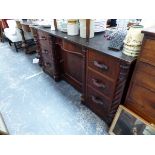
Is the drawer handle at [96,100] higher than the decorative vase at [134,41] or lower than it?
lower

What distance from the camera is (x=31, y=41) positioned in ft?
9.98

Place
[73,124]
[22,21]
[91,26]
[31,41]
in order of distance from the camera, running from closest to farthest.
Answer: [91,26], [73,124], [22,21], [31,41]

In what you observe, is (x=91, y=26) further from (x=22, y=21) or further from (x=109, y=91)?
(x=22, y=21)

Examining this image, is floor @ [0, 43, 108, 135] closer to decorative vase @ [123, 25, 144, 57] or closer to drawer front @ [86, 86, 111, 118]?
drawer front @ [86, 86, 111, 118]

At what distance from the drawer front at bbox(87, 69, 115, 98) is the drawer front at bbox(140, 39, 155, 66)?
359 millimetres

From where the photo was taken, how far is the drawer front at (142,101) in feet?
2.93

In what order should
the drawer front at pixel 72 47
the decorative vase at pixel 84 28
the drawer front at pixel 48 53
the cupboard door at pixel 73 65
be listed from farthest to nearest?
the drawer front at pixel 48 53 < the cupboard door at pixel 73 65 < the drawer front at pixel 72 47 < the decorative vase at pixel 84 28

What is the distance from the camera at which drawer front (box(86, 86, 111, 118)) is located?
1290 mm

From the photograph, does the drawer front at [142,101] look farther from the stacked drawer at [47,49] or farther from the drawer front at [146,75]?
the stacked drawer at [47,49]

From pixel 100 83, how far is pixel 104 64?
210mm

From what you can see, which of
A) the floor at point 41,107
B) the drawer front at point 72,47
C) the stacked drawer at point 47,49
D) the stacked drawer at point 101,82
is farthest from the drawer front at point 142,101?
the stacked drawer at point 47,49
